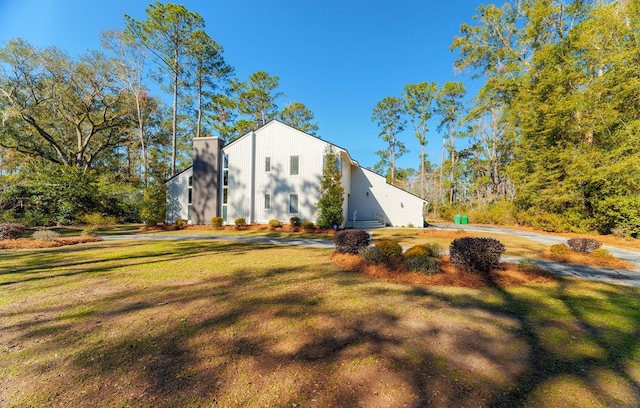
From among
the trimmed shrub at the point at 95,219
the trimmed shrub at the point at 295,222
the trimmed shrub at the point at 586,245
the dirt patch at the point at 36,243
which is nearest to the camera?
the trimmed shrub at the point at 586,245

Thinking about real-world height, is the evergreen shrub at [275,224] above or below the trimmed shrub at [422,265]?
above

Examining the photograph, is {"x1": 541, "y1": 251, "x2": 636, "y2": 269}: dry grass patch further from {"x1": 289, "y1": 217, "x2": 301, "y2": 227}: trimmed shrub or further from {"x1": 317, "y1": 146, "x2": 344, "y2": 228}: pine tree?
{"x1": 289, "y1": 217, "x2": 301, "y2": 227}: trimmed shrub

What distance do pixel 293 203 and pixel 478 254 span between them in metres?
14.5

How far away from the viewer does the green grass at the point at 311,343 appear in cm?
226

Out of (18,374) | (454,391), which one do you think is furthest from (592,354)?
(18,374)

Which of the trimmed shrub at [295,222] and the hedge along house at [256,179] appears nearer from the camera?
the trimmed shrub at [295,222]

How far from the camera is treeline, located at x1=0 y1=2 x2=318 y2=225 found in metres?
18.4

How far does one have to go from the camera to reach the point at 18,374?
2555 mm

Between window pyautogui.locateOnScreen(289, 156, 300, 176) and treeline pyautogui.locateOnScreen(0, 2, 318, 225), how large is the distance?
10212mm

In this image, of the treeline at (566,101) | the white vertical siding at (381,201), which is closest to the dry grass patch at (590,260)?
the treeline at (566,101)

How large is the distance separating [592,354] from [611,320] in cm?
165

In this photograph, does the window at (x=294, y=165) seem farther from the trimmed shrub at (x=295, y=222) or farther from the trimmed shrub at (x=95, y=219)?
the trimmed shrub at (x=95, y=219)

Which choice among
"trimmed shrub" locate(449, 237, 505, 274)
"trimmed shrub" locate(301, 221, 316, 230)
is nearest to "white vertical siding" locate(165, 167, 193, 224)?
"trimmed shrub" locate(301, 221, 316, 230)

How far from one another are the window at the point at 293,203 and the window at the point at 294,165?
1765 millimetres
